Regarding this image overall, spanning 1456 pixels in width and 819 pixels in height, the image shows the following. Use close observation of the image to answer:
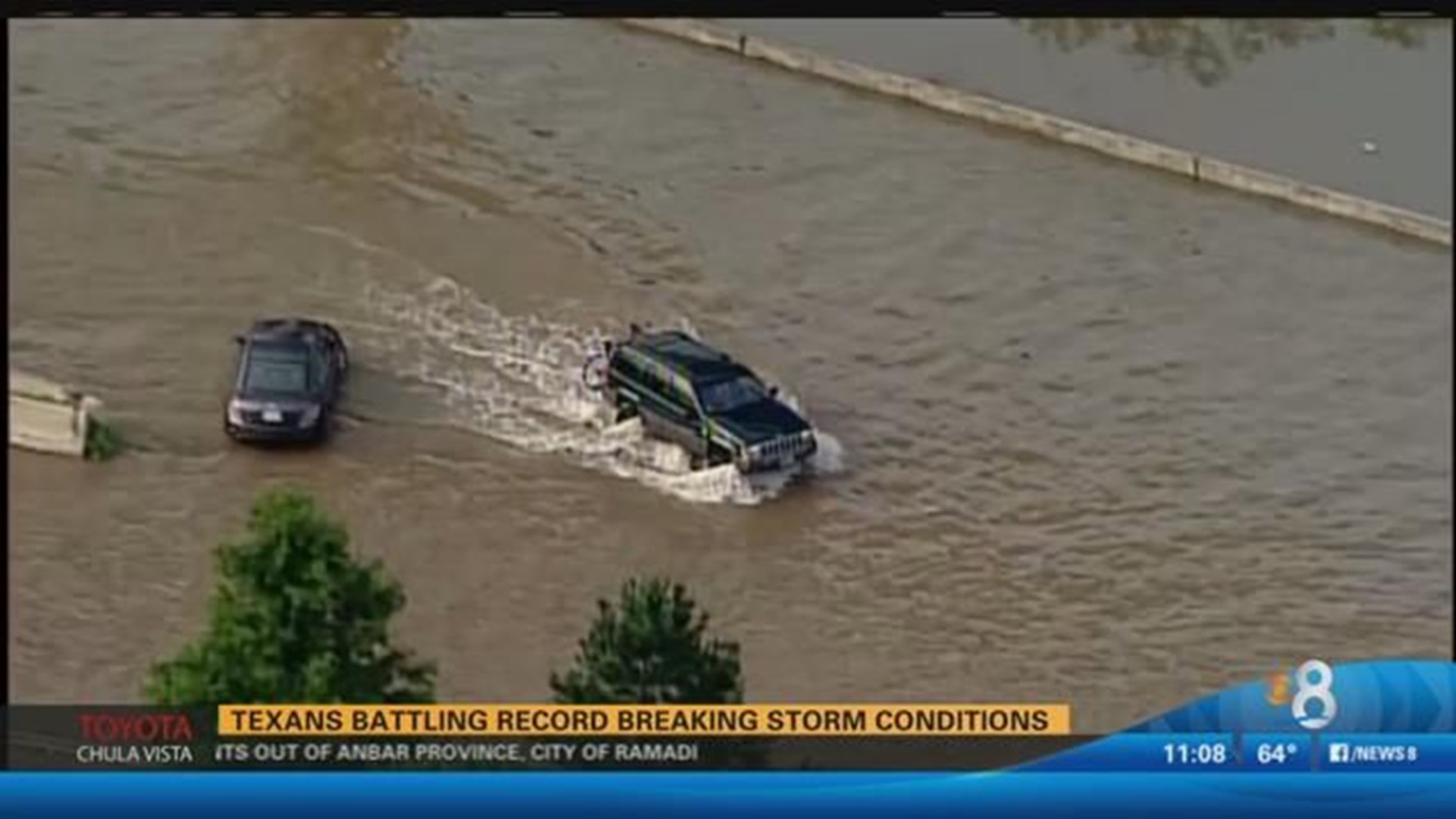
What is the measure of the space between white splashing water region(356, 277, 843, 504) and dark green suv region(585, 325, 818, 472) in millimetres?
15

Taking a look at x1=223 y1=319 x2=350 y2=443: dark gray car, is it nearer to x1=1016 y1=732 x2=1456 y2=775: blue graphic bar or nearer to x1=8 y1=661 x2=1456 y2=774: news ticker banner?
x1=8 y1=661 x2=1456 y2=774: news ticker banner

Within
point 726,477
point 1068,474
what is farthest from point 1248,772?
point 726,477

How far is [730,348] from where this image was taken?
7.52ft

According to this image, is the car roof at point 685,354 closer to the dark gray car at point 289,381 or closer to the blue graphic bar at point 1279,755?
the dark gray car at point 289,381

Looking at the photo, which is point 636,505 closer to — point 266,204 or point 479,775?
point 479,775

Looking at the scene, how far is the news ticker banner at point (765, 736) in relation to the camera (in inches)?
80.0

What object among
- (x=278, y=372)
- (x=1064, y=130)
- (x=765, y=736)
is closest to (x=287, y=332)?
(x=278, y=372)

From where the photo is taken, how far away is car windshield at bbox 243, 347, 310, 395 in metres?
2.24

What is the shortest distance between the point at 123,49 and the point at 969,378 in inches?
37.9

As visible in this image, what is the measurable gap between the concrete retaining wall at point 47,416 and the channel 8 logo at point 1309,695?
4.15 feet

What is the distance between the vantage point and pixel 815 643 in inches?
89.0

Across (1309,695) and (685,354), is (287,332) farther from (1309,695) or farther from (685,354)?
(1309,695)

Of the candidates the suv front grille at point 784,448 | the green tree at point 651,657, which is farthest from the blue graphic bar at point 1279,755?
the suv front grille at point 784,448

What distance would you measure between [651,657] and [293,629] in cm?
36
